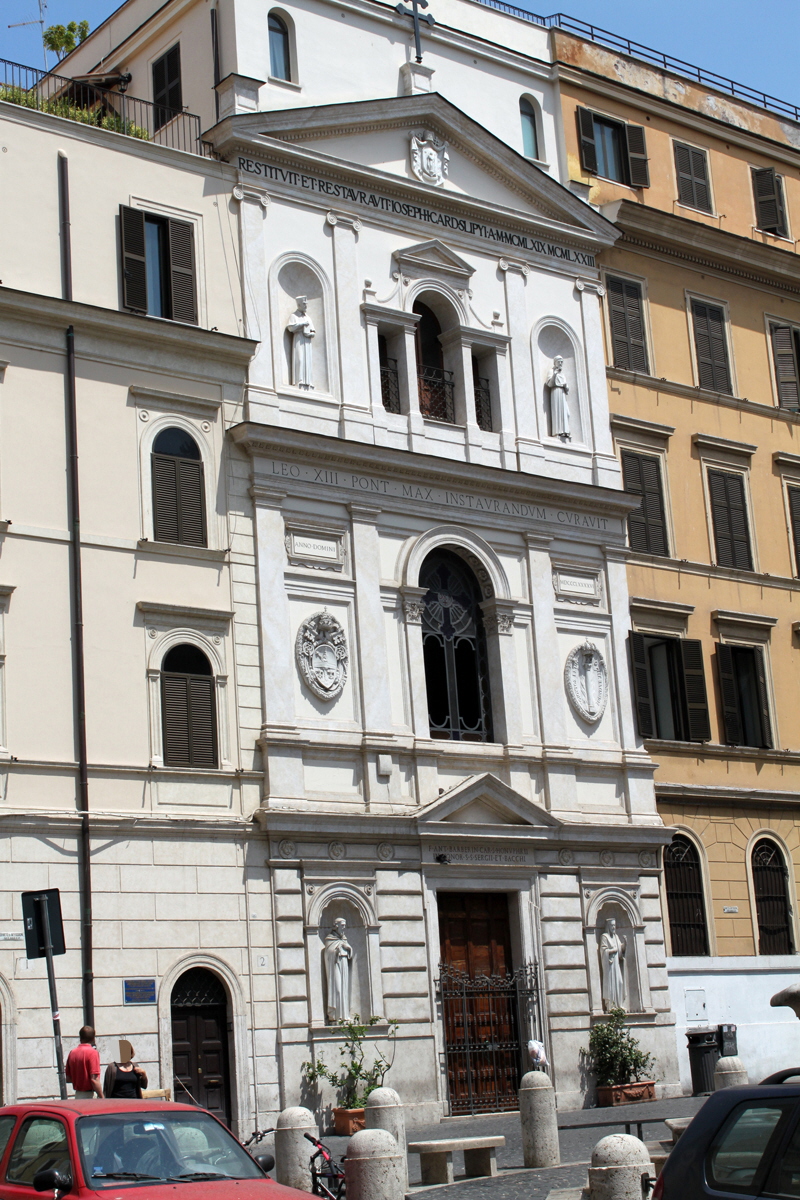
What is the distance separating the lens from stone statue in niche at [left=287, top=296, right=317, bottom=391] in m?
28.5

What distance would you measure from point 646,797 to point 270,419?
9971mm

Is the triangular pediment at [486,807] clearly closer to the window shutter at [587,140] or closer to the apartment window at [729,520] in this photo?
the apartment window at [729,520]

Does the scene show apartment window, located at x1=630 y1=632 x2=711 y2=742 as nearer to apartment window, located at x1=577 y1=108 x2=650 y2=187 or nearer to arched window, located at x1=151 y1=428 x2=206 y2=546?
arched window, located at x1=151 y1=428 x2=206 y2=546

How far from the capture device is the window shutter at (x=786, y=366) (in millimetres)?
37031

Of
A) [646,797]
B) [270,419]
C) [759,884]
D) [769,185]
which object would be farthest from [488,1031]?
[769,185]

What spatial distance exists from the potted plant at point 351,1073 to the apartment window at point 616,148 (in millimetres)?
18489

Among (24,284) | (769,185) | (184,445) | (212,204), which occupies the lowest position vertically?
(184,445)

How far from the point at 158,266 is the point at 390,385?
5.01 m

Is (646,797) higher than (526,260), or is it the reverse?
(526,260)

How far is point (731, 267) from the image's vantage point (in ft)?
120

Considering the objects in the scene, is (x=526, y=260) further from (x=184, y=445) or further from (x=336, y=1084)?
(x=336, y=1084)

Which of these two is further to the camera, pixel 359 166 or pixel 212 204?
pixel 359 166

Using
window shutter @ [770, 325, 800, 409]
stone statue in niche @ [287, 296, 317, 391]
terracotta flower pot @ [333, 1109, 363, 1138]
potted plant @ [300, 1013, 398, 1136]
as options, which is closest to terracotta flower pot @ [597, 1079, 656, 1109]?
potted plant @ [300, 1013, 398, 1136]

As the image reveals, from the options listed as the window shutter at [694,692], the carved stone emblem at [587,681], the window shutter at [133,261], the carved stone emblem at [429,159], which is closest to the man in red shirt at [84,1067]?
the window shutter at [133,261]
